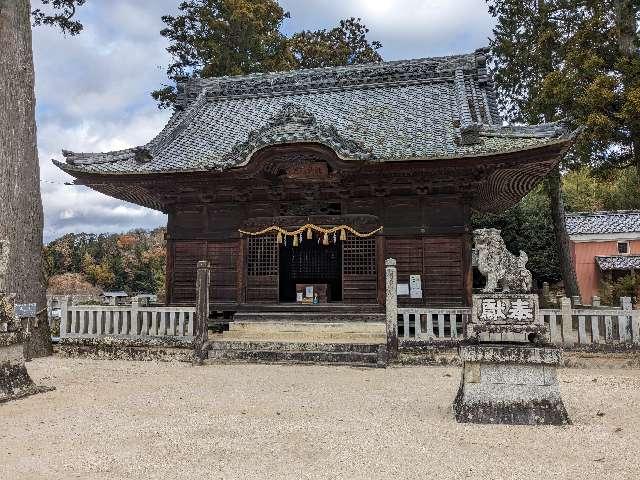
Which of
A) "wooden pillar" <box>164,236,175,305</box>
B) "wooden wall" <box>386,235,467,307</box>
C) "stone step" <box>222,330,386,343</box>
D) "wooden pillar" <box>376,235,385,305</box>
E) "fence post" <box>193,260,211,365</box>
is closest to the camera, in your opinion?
"fence post" <box>193,260,211,365</box>

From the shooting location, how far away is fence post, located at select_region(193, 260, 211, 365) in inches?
411

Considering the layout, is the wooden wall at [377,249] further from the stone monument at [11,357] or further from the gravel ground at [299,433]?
the stone monument at [11,357]

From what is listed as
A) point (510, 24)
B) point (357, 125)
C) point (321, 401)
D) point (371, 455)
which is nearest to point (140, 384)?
point (321, 401)

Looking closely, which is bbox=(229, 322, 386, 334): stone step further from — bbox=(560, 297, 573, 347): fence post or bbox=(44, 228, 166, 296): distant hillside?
bbox=(44, 228, 166, 296): distant hillside

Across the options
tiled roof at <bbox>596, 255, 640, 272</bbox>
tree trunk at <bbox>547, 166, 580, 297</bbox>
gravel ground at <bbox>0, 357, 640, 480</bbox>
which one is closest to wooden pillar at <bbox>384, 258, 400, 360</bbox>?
gravel ground at <bbox>0, 357, 640, 480</bbox>

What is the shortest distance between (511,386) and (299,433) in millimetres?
2455

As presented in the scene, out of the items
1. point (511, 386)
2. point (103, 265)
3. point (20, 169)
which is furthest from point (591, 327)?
point (103, 265)

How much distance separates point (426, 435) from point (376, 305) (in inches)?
276

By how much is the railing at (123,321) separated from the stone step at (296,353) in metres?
1.07

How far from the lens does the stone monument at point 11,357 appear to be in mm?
7020

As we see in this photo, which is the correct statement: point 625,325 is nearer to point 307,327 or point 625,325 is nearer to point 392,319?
point 392,319

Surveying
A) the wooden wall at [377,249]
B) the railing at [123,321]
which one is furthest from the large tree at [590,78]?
the railing at [123,321]

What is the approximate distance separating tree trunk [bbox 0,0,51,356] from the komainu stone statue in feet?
31.2

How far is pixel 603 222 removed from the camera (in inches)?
1158
